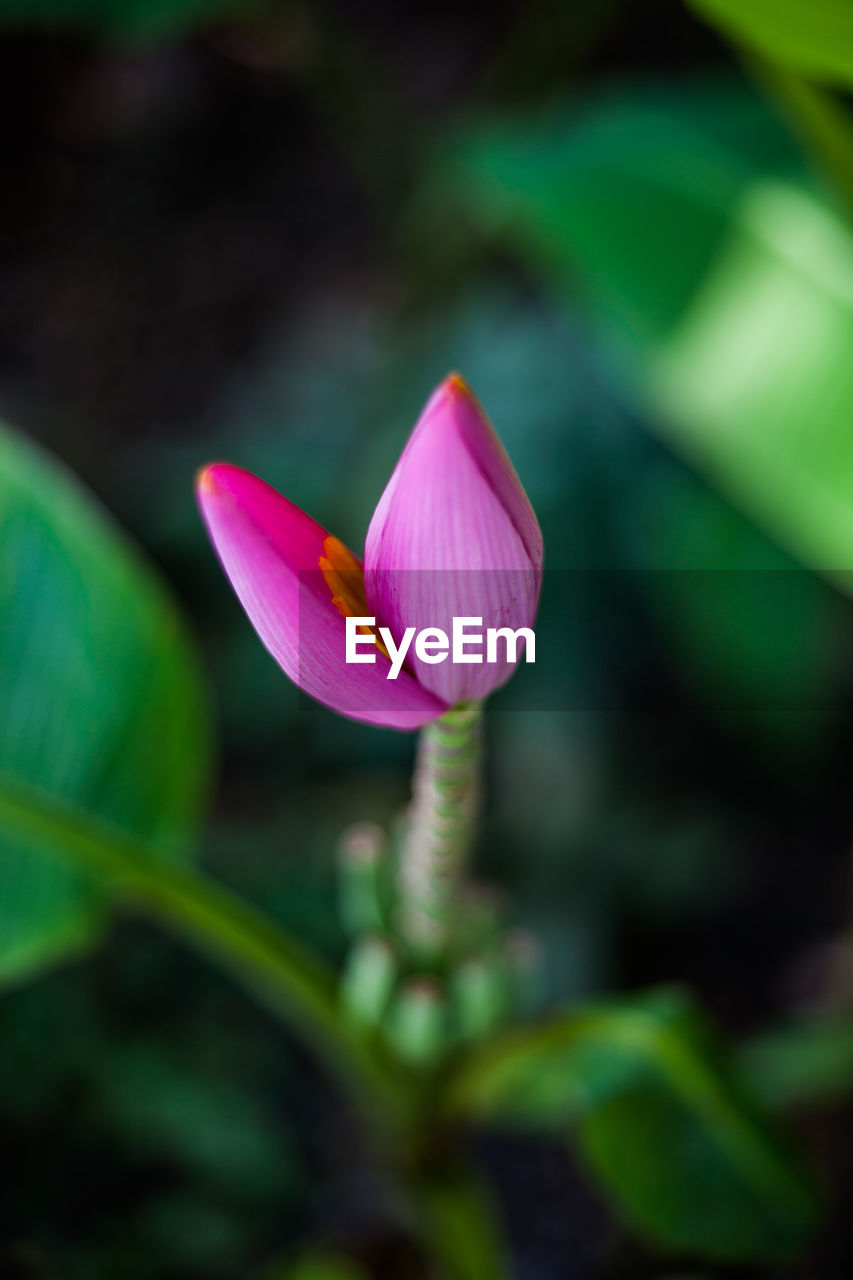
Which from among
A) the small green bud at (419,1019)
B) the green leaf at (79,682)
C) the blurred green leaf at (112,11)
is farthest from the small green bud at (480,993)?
the blurred green leaf at (112,11)

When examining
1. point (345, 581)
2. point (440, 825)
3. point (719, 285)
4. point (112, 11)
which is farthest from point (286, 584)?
point (112, 11)

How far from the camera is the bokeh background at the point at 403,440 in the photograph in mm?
814

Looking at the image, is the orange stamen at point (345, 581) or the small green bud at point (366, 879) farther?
the small green bud at point (366, 879)

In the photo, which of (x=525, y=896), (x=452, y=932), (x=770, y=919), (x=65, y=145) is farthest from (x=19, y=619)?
(x=65, y=145)

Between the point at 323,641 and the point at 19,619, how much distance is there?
376 millimetres

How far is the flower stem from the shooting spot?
0.39 meters

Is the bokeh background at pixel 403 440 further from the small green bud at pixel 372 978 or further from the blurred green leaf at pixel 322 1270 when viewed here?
the small green bud at pixel 372 978

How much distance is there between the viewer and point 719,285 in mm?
757

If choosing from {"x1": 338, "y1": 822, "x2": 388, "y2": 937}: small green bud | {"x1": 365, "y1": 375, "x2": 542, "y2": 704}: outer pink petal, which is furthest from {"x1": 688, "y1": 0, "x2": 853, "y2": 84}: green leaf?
{"x1": 338, "y1": 822, "x2": 388, "y2": 937}: small green bud

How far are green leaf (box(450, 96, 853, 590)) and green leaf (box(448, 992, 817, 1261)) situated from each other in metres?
0.30

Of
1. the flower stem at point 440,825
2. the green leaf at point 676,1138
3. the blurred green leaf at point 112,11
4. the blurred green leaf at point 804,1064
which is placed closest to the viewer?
the flower stem at point 440,825

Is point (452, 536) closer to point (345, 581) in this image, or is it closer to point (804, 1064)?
point (345, 581)

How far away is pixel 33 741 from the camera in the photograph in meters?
0.62

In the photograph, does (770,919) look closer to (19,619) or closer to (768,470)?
(768,470)
